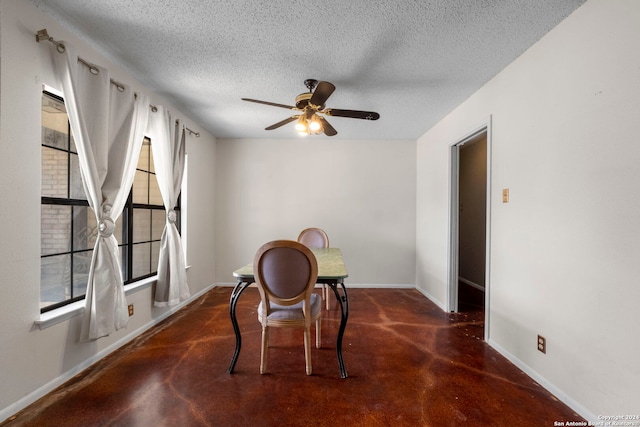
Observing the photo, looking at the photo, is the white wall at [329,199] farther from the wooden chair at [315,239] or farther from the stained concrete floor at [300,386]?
the stained concrete floor at [300,386]

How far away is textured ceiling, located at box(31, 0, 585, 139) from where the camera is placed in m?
1.63

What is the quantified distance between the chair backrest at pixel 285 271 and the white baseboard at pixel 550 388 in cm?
170

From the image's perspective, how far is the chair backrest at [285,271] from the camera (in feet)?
5.83

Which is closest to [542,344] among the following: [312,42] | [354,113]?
[354,113]

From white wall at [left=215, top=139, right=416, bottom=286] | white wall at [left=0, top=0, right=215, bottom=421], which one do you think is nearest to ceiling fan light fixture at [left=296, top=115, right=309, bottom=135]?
white wall at [left=0, top=0, right=215, bottom=421]

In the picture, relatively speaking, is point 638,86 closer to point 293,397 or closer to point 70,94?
point 293,397

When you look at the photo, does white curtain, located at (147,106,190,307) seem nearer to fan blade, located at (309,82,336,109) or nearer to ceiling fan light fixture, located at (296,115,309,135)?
ceiling fan light fixture, located at (296,115,309,135)

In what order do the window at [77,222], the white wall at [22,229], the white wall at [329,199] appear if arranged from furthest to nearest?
the white wall at [329,199] < the window at [77,222] < the white wall at [22,229]

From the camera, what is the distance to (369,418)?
1533mm

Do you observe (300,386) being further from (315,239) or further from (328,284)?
(315,239)

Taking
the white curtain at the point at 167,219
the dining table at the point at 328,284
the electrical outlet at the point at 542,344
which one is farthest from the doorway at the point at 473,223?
the white curtain at the point at 167,219

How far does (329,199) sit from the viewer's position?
4.39 m

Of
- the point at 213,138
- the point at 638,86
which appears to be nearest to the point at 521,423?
the point at 638,86

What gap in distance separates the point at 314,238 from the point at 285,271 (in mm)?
1804
